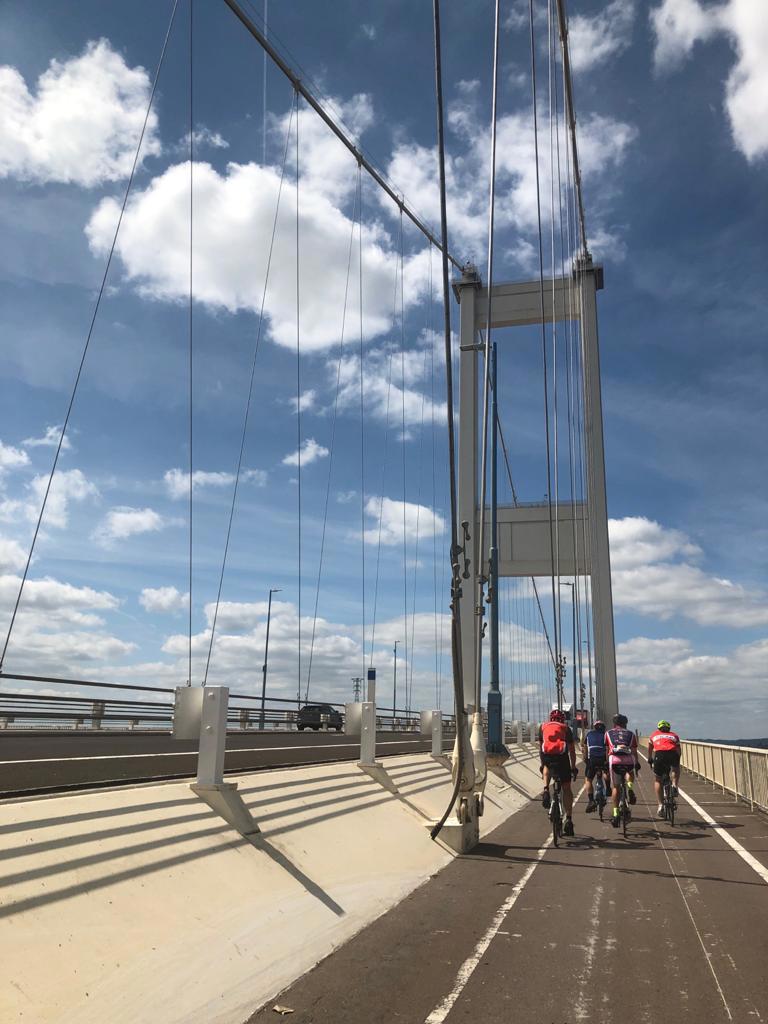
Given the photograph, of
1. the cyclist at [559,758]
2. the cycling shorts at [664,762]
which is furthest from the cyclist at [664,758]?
the cyclist at [559,758]

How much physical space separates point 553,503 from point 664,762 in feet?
84.8

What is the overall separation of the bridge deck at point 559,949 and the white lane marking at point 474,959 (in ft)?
0.03

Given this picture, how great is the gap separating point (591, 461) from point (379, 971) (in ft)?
117

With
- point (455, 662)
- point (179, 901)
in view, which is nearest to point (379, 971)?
point (179, 901)

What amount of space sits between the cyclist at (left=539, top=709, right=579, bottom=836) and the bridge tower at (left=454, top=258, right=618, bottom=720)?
2176cm

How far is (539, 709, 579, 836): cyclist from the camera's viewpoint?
34.4 ft

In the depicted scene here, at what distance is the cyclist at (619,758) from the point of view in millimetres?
11328

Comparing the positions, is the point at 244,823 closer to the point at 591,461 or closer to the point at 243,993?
the point at 243,993

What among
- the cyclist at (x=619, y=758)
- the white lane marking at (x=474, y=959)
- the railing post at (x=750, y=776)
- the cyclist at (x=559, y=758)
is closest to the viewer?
the white lane marking at (x=474, y=959)

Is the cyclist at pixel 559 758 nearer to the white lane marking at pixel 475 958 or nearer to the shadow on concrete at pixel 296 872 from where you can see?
the white lane marking at pixel 475 958

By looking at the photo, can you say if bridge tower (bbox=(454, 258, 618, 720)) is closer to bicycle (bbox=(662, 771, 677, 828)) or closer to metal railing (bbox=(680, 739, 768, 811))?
metal railing (bbox=(680, 739, 768, 811))

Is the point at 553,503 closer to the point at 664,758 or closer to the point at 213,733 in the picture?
the point at 664,758

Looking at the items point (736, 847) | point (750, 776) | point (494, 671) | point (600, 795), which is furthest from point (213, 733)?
point (494, 671)

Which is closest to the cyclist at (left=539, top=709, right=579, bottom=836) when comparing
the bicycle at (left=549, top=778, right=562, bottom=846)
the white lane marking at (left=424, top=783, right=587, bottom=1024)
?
the bicycle at (left=549, top=778, right=562, bottom=846)
